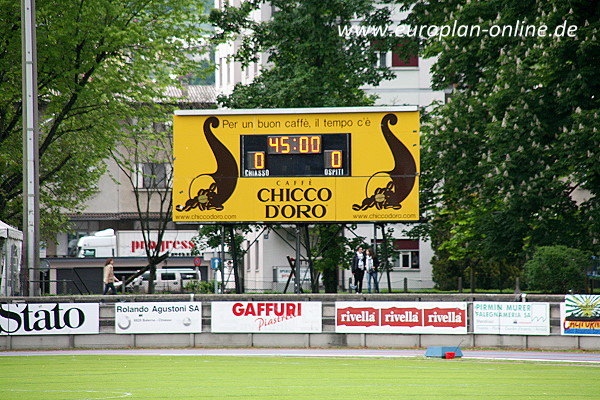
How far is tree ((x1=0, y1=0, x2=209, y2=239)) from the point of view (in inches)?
1395

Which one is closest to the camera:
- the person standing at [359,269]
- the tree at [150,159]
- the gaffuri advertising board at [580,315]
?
the gaffuri advertising board at [580,315]

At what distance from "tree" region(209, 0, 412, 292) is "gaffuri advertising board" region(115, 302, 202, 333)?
1073 centimetres

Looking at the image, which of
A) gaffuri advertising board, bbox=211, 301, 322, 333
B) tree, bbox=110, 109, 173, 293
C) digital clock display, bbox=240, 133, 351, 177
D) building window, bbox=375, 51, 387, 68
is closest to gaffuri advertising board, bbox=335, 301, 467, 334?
gaffuri advertising board, bbox=211, 301, 322, 333

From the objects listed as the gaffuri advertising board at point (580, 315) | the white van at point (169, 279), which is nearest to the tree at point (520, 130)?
the gaffuri advertising board at point (580, 315)

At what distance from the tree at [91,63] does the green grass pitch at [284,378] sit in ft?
49.8

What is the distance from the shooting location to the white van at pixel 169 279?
2268 inches

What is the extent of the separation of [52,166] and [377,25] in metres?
18.6

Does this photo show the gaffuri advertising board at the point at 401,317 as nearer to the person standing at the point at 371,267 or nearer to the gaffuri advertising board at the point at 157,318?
the person standing at the point at 371,267

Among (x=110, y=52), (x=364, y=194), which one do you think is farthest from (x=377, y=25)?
(x=364, y=194)

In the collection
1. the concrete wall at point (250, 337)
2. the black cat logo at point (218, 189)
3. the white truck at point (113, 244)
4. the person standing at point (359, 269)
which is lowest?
the concrete wall at point (250, 337)

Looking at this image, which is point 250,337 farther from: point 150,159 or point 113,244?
point 113,244

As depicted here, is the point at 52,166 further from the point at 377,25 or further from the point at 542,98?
the point at 542,98

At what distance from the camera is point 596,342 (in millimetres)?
25422

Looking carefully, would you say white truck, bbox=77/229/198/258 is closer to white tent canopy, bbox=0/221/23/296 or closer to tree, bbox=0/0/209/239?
tree, bbox=0/0/209/239
